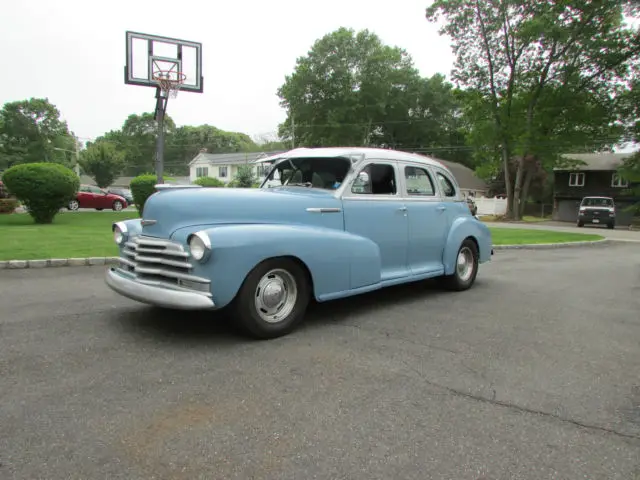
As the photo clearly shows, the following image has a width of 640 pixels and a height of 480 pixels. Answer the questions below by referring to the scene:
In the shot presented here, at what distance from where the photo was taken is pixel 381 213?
547cm

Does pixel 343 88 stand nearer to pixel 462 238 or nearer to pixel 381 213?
pixel 462 238

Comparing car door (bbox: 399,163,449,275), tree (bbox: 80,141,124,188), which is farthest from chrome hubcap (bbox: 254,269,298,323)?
tree (bbox: 80,141,124,188)

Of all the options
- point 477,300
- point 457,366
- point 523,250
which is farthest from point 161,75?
point 457,366

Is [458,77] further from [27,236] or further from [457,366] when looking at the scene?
[457,366]

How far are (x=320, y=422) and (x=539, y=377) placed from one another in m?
1.88

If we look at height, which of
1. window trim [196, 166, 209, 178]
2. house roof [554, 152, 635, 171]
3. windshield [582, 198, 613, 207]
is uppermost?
house roof [554, 152, 635, 171]

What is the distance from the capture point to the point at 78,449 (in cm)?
243

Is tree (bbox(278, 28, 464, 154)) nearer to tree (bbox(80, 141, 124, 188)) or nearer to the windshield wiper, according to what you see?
tree (bbox(80, 141, 124, 188))

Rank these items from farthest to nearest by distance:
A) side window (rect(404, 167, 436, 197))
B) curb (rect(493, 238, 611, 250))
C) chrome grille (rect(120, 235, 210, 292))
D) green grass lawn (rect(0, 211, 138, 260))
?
curb (rect(493, 238, 611, 250))
green grass lawn (rect(0, 211, 138, 260))
side window (rect(404, 167, 436, 197))
chrome grille (rect(120, 235, 210, 292))

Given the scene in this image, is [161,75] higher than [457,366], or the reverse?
[161,75]

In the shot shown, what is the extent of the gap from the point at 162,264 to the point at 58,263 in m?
5.01

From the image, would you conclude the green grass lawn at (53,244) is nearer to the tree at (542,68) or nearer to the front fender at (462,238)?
the front fender at (462,238)

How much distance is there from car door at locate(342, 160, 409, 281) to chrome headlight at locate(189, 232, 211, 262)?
1715 millimetres

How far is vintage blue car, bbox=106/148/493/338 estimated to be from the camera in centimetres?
402
